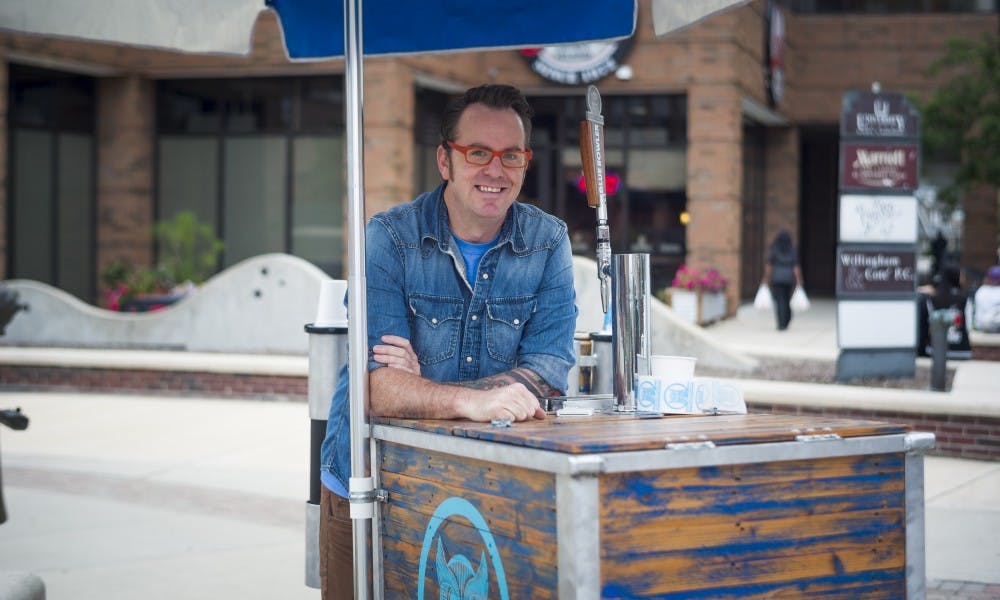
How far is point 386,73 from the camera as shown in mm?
19953

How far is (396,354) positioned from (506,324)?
0.36 metres

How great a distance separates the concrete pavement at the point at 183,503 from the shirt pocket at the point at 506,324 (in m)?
2.48

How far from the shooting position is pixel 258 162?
2247 centimetres

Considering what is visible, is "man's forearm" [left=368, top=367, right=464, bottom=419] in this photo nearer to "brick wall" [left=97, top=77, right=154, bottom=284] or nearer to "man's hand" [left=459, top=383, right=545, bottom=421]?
"man's hand" [left=459, top=383, right=545, bottom=421]

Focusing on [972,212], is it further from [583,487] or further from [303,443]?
[583,487]

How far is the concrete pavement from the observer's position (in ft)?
19.0

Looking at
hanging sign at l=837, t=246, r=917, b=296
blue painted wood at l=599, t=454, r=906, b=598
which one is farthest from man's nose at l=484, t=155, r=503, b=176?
hanging sign at l=837, t=246, r=917, b=296

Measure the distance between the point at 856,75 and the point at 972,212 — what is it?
4.76m

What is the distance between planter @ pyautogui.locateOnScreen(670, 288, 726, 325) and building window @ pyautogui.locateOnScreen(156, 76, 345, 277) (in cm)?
606

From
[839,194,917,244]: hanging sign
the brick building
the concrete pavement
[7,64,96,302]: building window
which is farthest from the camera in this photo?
[7,64,96,302]: building window

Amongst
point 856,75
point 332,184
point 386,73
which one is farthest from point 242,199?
point 856,75

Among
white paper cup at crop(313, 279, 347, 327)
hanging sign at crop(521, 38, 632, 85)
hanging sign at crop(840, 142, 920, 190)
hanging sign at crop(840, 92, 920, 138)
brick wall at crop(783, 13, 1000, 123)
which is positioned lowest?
white paper cup at crop(313, 279, 347, 327)

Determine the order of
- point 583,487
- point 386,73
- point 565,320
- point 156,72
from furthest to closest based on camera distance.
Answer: point 156,72
point 386,73
point 565,320
point 583,487

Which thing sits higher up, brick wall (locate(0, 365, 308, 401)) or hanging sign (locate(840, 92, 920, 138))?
hanging sign (locate(840, 92, 920, 138))
